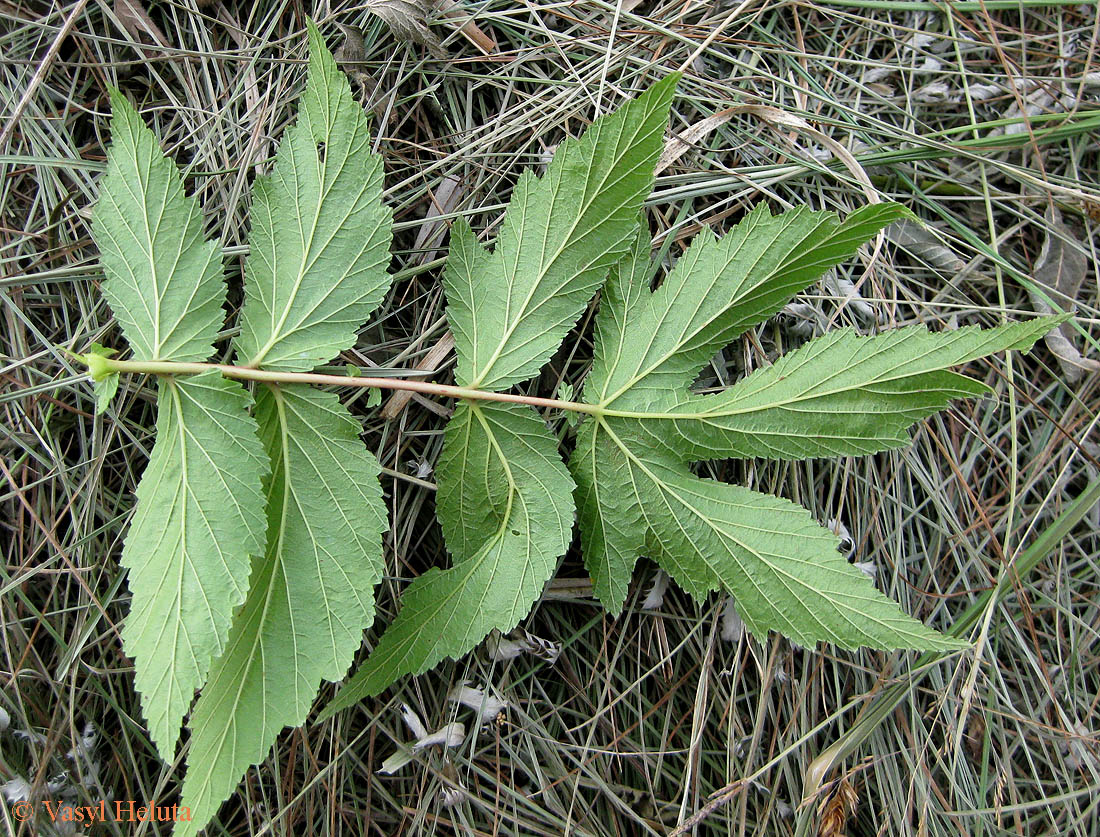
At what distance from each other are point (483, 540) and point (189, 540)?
2.20ft

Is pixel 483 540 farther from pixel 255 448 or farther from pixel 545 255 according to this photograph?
pixel 545 255

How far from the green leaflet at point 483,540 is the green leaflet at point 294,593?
0.13m

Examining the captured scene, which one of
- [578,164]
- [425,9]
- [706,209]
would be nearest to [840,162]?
[706,209]

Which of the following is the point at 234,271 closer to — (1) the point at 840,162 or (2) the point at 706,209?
(2) the point at 706,209

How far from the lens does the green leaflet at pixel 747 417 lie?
152 centimetres

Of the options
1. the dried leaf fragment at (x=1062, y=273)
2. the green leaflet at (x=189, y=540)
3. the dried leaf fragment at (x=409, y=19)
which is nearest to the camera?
the green leaflet at (x=189, y=540)

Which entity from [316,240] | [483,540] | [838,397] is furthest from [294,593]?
[838,397]

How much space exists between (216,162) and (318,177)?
1.75ft

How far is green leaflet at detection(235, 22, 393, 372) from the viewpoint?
5.11 feet

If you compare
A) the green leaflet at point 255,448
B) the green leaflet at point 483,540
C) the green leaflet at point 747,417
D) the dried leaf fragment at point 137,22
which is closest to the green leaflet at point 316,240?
the green leaflet at point 255,448

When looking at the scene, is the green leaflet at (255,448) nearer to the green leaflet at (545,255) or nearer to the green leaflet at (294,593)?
the green leaflet at (294,593)

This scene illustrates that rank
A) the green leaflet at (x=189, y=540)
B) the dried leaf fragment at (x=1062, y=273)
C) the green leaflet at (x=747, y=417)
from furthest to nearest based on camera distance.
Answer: the dried leaf fragment at (x=1062, y=273) → the green leaflet at (x=747, y=417) → the green leaflet at (x=189, y=540)

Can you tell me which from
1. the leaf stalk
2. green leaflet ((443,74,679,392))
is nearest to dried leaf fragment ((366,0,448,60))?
green leaflet ((443,74,679,392))

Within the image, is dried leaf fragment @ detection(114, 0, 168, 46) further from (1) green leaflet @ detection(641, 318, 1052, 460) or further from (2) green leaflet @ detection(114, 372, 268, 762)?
(1) green leaflet @ detection(641, 318, 1052, 460)
